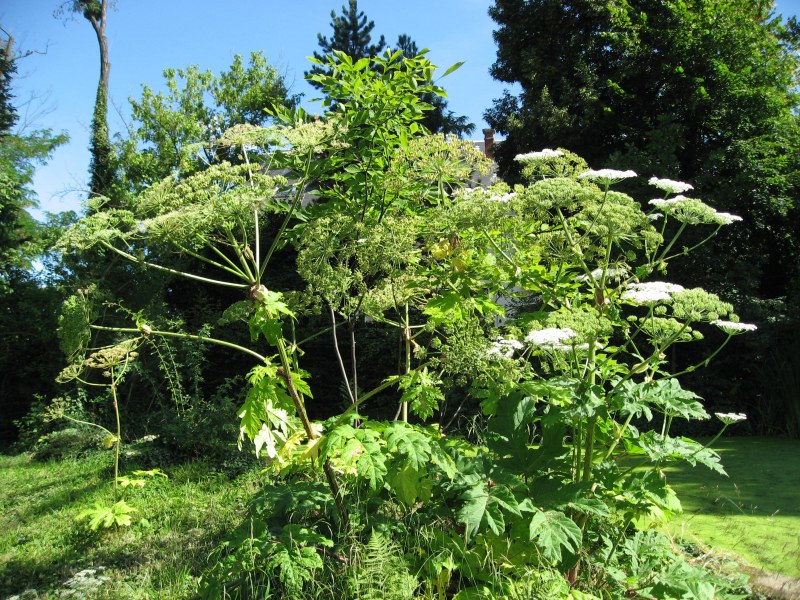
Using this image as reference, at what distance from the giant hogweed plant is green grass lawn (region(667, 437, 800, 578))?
0.88 meters

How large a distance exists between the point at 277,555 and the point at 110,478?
4.92 metres

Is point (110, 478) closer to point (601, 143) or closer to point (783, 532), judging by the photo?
point (783, 532)

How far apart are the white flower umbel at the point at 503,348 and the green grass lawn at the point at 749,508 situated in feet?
5.01

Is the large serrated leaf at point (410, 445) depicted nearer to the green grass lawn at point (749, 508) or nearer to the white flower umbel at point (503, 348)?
the white flower umbel at point (503, 348)

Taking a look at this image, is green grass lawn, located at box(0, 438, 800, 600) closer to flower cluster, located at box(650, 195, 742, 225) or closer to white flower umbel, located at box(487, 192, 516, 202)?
flower cluster, located at box(650, 195, 742, 225)

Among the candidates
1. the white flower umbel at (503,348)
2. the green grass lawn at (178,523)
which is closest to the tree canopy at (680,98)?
the green grass lawn at (178,523)

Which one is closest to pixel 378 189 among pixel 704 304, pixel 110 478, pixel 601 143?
pixel 704 304

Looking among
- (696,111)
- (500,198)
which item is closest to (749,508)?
(500,198)

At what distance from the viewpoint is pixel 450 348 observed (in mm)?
3162

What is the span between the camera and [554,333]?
2.54 meters

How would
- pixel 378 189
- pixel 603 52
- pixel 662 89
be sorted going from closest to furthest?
pixel 378 189
pixel 662 89
pixel 603 52

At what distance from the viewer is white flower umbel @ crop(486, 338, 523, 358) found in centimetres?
297

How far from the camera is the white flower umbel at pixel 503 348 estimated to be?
9.74 feet

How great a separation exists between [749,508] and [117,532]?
15.5ft
